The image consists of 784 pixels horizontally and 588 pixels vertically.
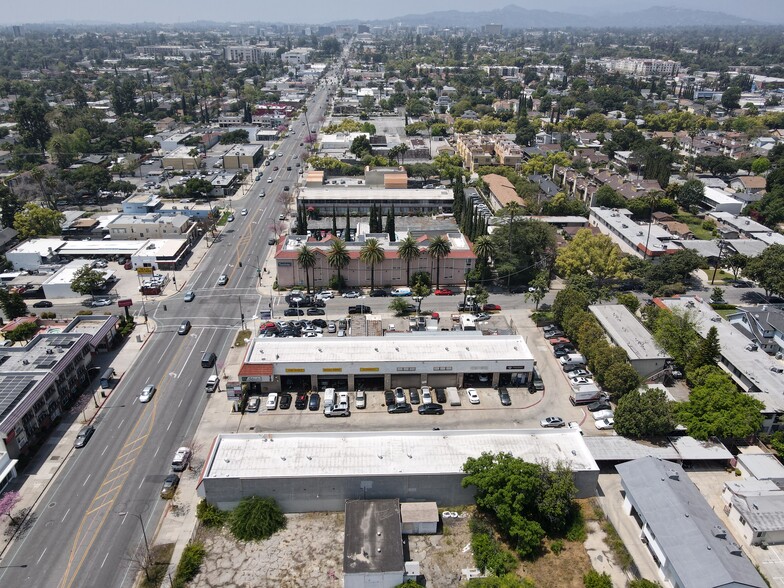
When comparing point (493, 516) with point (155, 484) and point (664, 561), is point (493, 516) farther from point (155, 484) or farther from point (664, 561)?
point (155, 484)

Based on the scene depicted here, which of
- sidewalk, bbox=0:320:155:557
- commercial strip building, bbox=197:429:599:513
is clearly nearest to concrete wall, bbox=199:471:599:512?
commercial strip building, bbox=197:429:599:513

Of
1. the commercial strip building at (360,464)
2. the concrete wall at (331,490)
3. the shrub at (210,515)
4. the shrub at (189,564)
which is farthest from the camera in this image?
the commercial strip building at (360,464)

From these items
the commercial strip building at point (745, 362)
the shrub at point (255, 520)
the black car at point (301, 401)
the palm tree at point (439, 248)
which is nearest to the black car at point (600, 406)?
the commercial strip building at point (745, 362)

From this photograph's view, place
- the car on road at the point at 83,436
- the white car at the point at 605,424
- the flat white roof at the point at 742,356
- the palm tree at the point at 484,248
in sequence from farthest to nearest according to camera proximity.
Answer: the palm tree at the point at 484,248 → the flat white roof at the point at 742,356 → the white car at the point at 605,424 → the car on road at the point at 83,436

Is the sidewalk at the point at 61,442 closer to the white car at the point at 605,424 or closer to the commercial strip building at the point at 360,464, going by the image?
the commercial strip building at the point at 360,464

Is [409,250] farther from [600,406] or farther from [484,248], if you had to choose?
[600,406]

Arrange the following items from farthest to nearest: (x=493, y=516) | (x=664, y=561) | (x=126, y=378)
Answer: (x=126, y=378) → (x=493, y=516) → (x=664, y=561)

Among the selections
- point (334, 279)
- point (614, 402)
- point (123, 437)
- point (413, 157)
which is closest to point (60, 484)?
point (123, 437)
